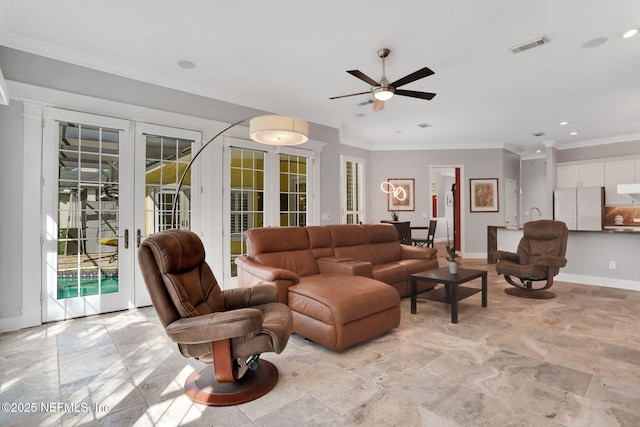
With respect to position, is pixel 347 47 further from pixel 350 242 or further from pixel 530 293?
pixel 530 293

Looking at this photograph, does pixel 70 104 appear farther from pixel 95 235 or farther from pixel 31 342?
pixel 31 342

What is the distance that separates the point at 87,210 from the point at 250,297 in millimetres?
2478

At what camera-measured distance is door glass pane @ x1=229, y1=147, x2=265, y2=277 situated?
4848 mm

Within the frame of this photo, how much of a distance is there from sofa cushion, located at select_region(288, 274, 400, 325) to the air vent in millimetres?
2885

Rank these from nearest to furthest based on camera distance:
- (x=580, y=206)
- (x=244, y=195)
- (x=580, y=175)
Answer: (x=244, y=195) → (x=580, y=206) → (x=580, y=175)

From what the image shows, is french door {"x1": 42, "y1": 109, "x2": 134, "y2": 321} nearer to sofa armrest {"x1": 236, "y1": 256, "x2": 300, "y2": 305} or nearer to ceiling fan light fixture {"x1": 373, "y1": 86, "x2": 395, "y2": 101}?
sofa armrest {"x1": 236, "y1": 256, "x2": 300, "y2": 305}

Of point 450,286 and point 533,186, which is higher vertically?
point 533,186

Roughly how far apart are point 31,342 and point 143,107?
8.94 ft

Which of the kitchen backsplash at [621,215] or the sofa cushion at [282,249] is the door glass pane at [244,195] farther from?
the kitchen backsplash at [621,215]

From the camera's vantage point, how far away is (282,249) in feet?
12.1

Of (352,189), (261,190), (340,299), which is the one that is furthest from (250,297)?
(352,189)

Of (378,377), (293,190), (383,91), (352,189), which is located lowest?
(378,377)

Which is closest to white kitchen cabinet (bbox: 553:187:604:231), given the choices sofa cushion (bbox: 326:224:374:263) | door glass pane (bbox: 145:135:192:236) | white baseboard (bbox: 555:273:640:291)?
white baseboard (bbox: 555:273:640:291)

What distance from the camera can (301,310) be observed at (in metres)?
2.88
